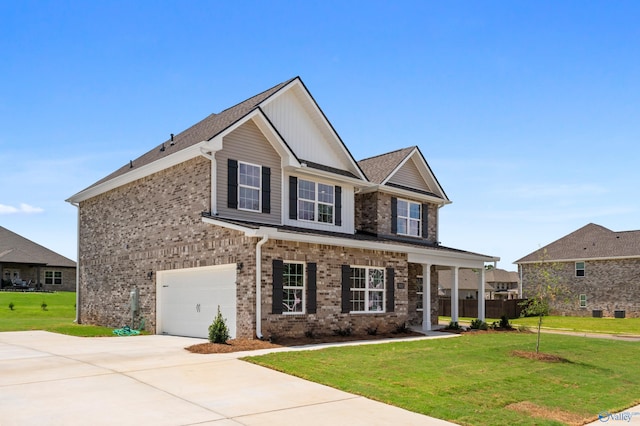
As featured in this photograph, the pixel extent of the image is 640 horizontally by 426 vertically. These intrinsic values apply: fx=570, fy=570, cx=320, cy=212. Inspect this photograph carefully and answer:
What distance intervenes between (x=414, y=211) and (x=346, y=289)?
946 centimetres

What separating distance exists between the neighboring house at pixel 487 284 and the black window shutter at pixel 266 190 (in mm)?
45745

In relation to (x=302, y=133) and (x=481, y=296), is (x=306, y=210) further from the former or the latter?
(x=481, y=296)

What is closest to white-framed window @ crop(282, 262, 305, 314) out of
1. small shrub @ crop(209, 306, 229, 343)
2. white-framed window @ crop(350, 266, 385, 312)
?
small shrub @ crop(209, 306, 229, 343)

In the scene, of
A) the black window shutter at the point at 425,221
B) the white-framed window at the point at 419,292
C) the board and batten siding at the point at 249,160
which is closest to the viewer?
the board and batten siding at the point at 249,160

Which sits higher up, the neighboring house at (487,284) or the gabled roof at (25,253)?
the gabled roof at (25,253)

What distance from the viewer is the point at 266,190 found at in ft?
65.5

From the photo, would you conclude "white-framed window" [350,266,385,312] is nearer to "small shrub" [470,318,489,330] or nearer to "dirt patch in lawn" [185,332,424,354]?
"dirt patch in lawn" [185,332,424,354]

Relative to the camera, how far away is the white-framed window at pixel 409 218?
26.9m

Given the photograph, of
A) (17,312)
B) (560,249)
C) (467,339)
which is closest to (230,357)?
(467,339)

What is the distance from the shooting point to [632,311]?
41.9 meters

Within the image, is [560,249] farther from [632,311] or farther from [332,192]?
[332,192]

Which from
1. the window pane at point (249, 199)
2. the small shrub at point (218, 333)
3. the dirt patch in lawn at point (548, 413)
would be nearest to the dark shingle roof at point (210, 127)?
the window pane at point (249, 199)

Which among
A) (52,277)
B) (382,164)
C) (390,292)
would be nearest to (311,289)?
(390,292)

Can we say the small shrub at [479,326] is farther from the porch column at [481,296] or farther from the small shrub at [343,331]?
the small shrub at [343,331]
